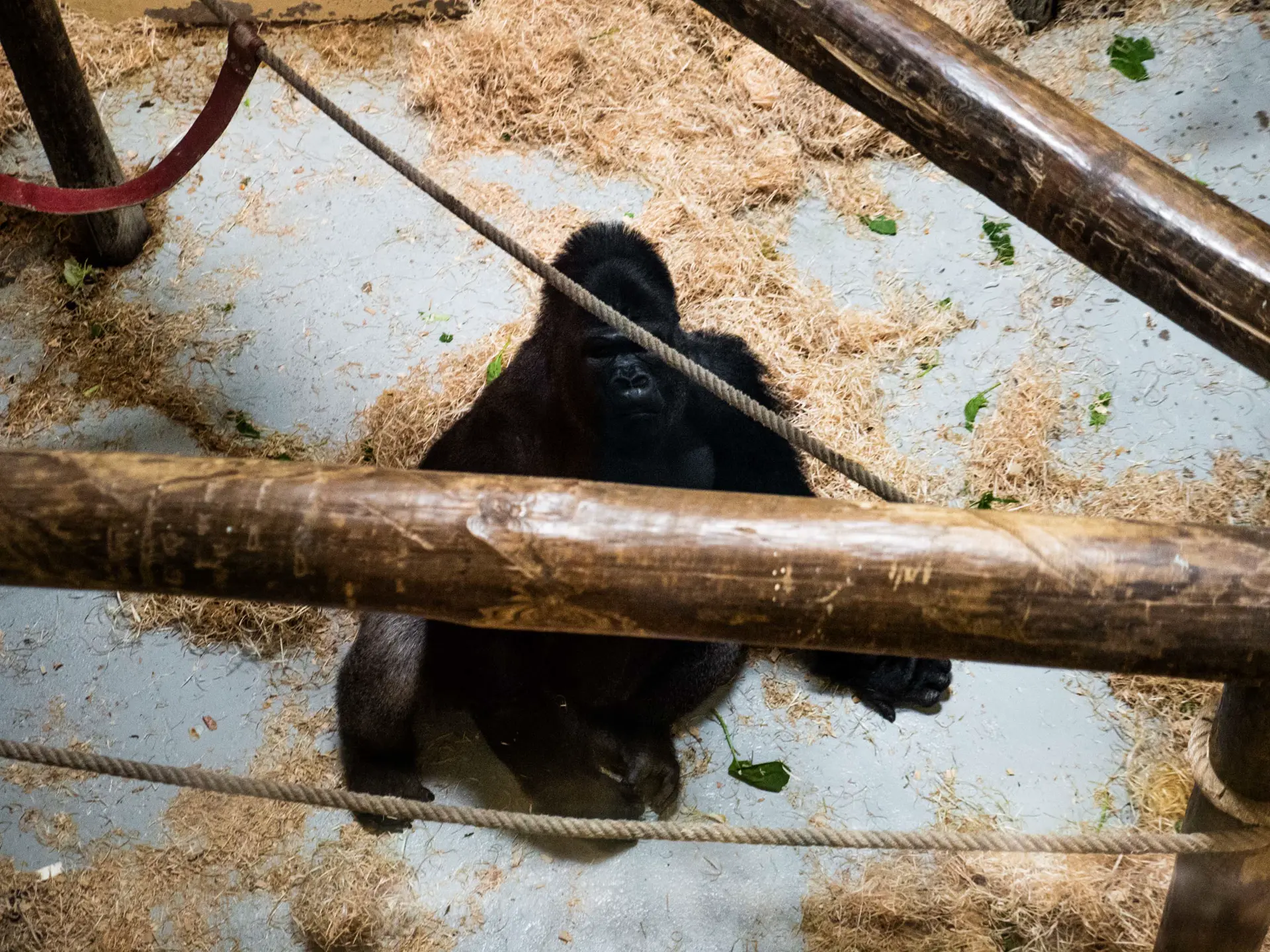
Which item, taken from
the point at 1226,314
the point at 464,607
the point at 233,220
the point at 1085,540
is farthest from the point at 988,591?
the point at 233,220

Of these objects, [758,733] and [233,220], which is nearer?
[758,733]

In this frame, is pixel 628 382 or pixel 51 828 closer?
pixel 628 382

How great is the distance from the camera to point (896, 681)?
3.53 metres

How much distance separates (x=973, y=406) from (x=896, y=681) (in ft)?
4.31

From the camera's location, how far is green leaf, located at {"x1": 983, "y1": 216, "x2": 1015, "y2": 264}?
15.5ft

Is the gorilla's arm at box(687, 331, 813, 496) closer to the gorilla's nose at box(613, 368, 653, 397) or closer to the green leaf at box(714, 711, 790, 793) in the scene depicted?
the gorilla's nose at box(613, 368, 653, 397)

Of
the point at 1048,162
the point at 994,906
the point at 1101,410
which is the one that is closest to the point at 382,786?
the point at 994,906

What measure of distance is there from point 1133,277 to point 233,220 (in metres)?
4.20

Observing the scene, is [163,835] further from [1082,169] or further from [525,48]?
[525,48]

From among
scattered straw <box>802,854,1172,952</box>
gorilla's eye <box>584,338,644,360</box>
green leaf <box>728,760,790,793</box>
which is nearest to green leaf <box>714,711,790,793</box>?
green leaf <box>728,760,790,793</box>

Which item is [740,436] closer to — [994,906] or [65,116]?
[994,906]

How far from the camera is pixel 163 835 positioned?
3.33 metres

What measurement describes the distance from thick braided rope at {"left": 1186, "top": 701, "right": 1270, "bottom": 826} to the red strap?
3.23m

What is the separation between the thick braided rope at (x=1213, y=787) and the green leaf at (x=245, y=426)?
3546 mm
